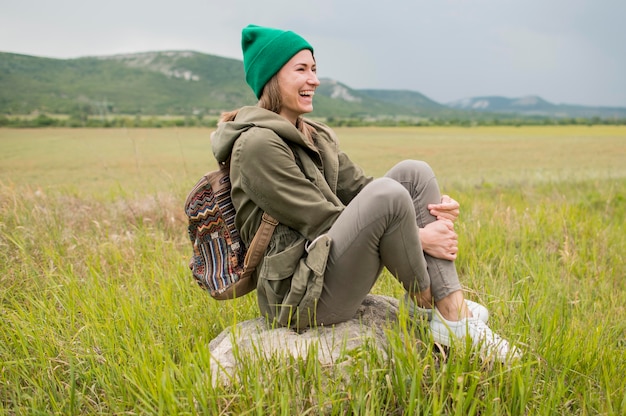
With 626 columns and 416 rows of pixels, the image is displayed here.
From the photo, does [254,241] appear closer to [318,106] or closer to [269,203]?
[269,203]

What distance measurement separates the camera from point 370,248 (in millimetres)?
1976

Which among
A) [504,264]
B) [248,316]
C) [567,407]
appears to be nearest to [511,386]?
[567,407]

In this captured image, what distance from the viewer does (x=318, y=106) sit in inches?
3253

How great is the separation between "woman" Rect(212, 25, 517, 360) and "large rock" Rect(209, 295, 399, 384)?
0.21 ft

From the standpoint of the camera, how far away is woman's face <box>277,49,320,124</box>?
2244 millimetres

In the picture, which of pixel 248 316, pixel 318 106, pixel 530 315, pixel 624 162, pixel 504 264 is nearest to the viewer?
pixel 530 315

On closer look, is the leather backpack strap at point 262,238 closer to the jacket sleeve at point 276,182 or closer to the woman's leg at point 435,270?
the jacket sleeve at point 276,182

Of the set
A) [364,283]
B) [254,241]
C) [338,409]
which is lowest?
[338,409]

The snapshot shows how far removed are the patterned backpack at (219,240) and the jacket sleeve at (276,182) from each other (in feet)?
0.58

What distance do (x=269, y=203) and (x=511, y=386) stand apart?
1146 mm

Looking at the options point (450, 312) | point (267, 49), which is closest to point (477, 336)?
point (450, 312)

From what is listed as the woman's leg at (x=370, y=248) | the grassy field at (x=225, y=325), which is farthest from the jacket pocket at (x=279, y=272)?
the grassy field at (x=225, y=325)

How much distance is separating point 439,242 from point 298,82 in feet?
3.11

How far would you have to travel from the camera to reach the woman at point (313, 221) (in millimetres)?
1968
